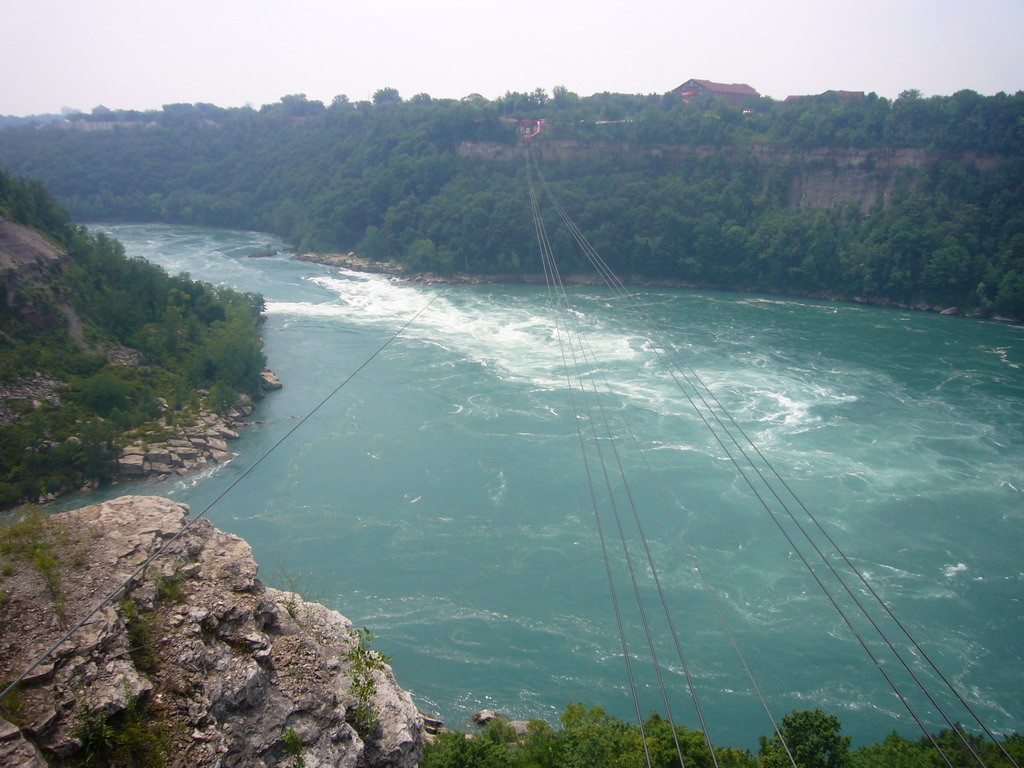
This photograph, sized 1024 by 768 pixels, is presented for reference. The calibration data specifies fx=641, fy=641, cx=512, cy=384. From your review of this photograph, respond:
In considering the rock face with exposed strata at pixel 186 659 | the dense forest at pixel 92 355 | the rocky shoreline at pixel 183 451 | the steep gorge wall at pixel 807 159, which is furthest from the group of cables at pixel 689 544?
the steep gorge wall at pixel 807 159

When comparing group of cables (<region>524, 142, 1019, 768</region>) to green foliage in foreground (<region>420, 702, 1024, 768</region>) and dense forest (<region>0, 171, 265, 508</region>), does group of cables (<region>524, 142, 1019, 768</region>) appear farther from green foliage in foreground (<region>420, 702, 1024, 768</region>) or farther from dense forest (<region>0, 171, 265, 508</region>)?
dense forest (<region>0, 171, 265, 508</region>)

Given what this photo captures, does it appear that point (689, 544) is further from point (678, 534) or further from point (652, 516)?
point (652, 516)

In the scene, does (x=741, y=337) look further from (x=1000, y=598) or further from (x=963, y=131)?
(x=963, y=131)

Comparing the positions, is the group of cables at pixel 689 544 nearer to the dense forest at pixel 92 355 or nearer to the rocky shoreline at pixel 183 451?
the rocky shoreline at pixel 183 451

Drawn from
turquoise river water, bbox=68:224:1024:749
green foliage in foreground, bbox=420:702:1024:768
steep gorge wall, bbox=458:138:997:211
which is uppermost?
steep gorge wall, bbox=458:138:997:211

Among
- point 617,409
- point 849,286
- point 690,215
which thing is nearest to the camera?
point 617,409

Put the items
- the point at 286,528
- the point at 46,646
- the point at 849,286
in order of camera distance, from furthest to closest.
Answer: the point at 849,286 < the point at 286,528 < the point at 46,646

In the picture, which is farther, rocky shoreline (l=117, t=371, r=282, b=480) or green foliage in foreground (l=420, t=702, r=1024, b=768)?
rocky shoreline (l=117, t=371, r=282, b=480)

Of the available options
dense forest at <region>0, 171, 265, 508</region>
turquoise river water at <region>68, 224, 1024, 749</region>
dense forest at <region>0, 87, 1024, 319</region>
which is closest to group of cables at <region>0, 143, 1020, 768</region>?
turquoise river water at <region>68, 224, 1024, 749</region>

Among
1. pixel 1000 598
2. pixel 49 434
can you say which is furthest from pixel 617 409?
pixel 49 434
